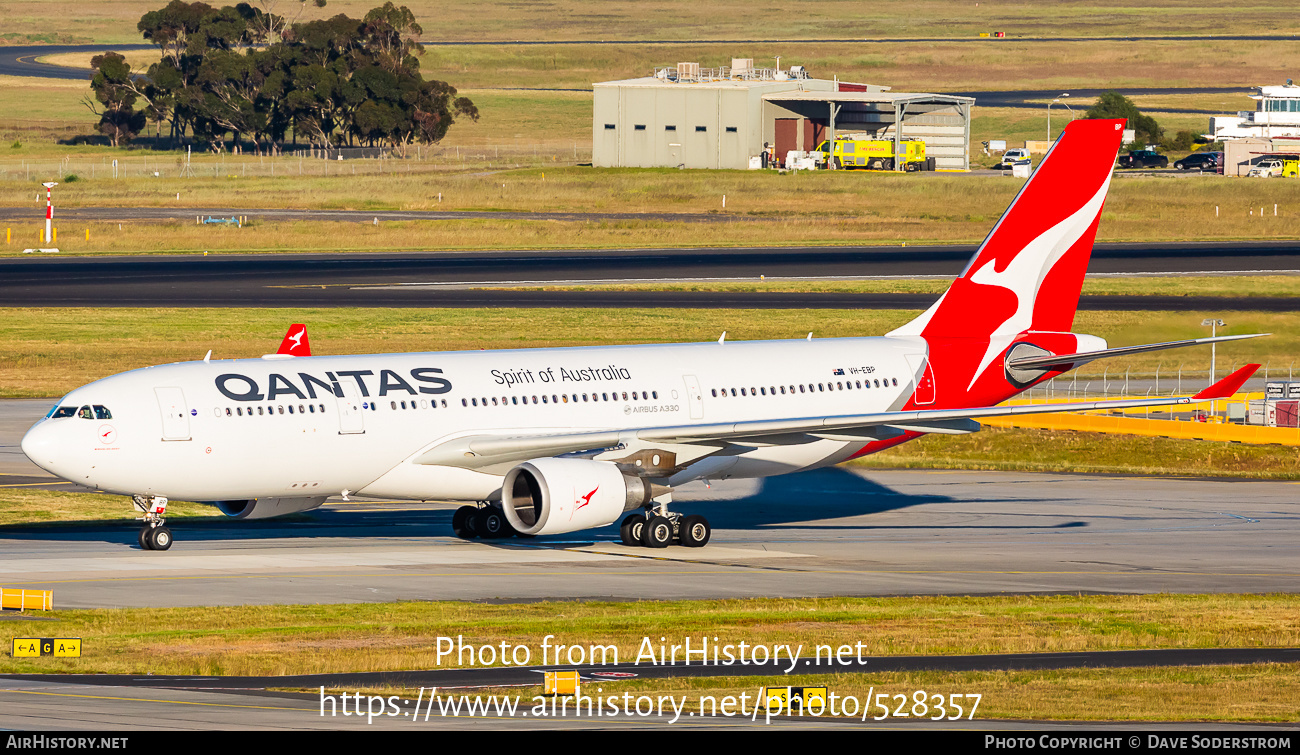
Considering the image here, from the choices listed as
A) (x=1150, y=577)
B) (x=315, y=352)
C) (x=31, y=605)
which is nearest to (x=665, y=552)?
(x=1150, y=577)

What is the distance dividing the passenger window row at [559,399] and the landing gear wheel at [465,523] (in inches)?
142

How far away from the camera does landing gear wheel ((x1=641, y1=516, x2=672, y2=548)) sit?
39312 mm

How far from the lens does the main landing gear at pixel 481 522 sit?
40.7m

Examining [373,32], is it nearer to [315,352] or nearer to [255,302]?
[255,302]

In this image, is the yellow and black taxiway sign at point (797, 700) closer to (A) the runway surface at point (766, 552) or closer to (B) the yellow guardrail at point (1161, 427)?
(A) the runway surface at point (766, 552)

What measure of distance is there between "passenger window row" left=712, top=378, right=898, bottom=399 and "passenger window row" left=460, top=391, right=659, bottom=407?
6.65 feet

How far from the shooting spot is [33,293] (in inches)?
3440

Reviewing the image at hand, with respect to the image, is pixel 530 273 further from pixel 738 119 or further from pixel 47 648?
pixel 738 119

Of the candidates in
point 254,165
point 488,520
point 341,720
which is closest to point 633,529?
point 488,520

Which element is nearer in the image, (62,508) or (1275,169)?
(62,508)

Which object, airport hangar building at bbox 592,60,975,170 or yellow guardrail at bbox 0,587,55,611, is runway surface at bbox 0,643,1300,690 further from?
airport hangar building at bbox 592,60,975,170

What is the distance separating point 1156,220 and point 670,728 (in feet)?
393

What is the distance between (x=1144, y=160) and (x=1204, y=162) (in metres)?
7.84

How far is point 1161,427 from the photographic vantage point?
187ft
